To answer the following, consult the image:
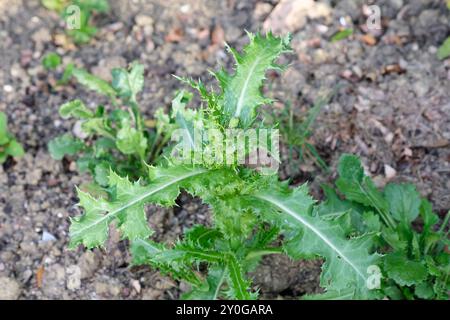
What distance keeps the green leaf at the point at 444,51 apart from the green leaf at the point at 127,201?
214 cm

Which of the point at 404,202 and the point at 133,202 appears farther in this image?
the point at 404,202

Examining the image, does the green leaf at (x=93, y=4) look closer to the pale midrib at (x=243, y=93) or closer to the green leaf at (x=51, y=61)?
the green leaf at (x=51, y=61)

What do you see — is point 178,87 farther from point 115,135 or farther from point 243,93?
point 243,93

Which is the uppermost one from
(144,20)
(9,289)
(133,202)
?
(144,20)

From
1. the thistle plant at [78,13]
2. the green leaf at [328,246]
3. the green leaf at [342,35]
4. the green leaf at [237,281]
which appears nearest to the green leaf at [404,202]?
the green leaf at [328,246]

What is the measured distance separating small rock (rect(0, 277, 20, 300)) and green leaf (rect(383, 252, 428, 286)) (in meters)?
1.97

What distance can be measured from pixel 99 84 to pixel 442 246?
2.19 m

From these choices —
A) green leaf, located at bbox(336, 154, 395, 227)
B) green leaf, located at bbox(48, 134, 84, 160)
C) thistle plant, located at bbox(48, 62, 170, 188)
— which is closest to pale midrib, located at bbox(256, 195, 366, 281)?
green leaf, located at bbox(336, 154, 395, 227)

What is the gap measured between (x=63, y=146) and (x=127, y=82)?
54cm

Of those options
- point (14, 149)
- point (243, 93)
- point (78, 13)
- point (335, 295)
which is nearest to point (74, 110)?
point (14, 149)

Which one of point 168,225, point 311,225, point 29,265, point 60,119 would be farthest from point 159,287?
point 60,119

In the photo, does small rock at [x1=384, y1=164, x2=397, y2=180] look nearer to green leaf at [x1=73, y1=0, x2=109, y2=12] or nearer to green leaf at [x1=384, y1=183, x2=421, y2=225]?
green leaf at [x1=384, y1=183, x2=421, y2=225]

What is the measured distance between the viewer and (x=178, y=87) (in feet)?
13.9

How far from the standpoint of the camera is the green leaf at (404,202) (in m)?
3.48
